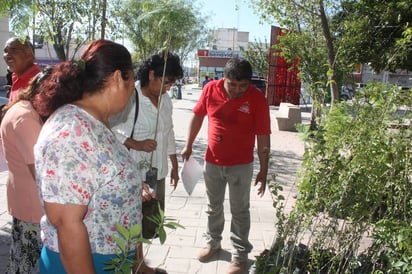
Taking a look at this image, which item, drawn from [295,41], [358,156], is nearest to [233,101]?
[358,156]

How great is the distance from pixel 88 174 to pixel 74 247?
0.26m

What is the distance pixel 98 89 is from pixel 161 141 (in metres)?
1.51

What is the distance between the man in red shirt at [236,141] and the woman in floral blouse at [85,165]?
1657mm

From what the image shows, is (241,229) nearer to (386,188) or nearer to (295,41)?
(386,188)

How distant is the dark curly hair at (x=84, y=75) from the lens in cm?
152

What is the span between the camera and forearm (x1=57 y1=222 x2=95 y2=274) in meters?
1.38

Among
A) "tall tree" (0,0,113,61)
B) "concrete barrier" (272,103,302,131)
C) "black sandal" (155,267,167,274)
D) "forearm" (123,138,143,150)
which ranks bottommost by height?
"black sandal" (155,267,167,274)

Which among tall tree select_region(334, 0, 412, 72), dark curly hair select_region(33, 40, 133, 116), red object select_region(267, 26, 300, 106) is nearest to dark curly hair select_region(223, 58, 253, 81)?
dark curly hair select_region(33, 40, 133, 116)

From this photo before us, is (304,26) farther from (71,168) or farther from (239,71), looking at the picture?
(71,168)

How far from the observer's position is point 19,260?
7.74 feet

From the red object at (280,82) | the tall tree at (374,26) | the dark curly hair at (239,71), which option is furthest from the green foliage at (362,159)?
the red object at (280,82)

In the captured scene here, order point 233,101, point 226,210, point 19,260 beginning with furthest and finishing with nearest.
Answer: point 226,210, point 233,101, point 19,260

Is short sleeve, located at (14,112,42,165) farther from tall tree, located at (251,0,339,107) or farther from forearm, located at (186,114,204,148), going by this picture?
tall tree, located at (251,0,339,107)

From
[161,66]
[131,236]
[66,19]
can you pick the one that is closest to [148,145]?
[161,66]
